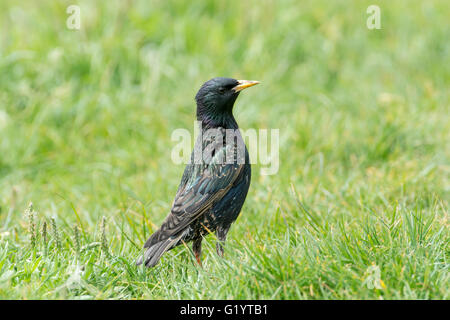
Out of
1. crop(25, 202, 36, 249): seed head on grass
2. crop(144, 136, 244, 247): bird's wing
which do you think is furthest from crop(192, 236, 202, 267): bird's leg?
crop(25, 202, 36, 249): seed head on grass

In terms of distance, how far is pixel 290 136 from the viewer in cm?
568

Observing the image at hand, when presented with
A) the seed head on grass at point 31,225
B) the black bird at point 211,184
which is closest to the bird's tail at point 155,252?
the black bird at point 211,184

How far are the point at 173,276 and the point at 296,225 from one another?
2.92 feet

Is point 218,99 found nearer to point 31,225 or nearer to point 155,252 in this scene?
point 155,252

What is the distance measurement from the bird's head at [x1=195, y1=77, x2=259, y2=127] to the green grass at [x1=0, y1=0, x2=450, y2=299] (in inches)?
30.2

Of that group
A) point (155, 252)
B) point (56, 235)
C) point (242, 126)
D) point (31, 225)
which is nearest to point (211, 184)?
point (155, 252)

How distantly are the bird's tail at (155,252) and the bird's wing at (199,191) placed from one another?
3 cm

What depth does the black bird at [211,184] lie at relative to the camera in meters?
3.60

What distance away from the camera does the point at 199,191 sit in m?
3.71

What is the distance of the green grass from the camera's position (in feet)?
10.5

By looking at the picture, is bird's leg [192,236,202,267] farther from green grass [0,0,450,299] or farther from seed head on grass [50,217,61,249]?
seed head on grass [50,217,61,249]

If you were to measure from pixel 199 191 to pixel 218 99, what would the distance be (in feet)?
2.11

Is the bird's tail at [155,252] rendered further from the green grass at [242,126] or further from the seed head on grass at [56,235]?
the seed head on grass at [56,235]

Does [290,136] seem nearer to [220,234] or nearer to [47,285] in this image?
[220,234]
